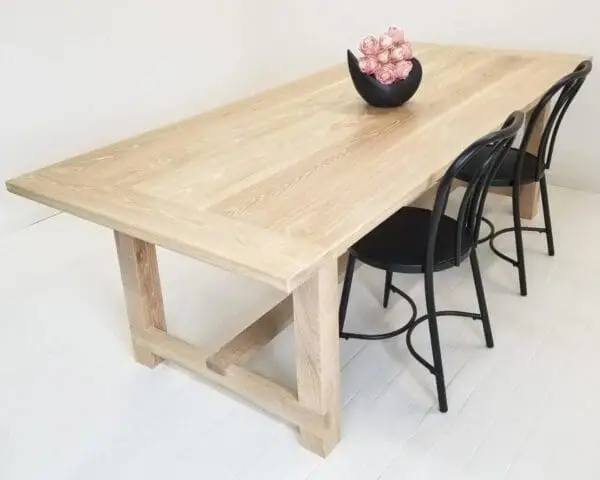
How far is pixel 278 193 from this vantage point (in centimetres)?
179

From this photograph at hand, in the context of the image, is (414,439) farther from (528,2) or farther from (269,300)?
(528,2)

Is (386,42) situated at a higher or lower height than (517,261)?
higher

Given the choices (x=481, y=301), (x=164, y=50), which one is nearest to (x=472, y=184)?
(x=481, y=301)

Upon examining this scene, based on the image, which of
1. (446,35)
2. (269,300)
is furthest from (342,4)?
(269,300)

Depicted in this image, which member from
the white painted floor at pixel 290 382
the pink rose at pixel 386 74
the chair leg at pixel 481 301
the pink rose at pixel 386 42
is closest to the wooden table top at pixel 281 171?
the pink rose at pixel 386 74

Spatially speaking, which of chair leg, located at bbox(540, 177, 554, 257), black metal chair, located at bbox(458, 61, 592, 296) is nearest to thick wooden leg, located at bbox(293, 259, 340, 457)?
black metal chair, located at bbox(458, 61, 592, 296)

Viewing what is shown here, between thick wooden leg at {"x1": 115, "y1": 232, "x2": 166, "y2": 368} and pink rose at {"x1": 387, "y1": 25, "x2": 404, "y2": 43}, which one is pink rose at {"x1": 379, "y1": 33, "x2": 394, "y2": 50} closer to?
pink rose at {"x1": 387, "y1": 25, "x2": 404, "y2": 43}

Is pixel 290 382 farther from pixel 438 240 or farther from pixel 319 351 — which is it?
pixel 438 240

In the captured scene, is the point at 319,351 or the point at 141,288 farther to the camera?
the point at 141,288

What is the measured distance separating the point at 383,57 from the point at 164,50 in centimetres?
205

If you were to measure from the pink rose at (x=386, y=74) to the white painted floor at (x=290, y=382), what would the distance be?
2.84 feet

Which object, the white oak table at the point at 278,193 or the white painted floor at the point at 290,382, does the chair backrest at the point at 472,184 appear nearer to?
the white oak table at the point at 278,193

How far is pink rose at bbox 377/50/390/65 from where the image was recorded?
241 cm

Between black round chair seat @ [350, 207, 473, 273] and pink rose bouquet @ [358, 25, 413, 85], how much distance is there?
541 mm
